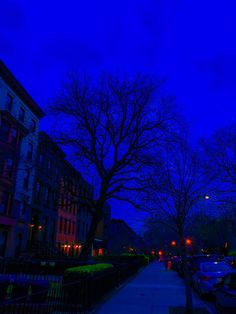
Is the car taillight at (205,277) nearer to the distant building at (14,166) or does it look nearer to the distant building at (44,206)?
the distant building at (14,166)

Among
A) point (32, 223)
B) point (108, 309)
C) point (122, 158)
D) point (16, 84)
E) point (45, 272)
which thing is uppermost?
point (16, 84)

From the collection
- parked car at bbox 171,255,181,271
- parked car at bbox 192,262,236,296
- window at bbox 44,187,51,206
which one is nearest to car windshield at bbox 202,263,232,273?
parked car at bbox 192,262,236,296

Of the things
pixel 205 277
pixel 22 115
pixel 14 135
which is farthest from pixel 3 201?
pixel 205 277

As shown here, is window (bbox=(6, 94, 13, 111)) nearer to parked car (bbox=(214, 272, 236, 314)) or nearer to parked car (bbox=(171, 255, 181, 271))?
parked car (bbox=(171, 255, 181, 271))

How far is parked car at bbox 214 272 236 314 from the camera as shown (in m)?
7.99

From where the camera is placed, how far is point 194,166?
1366 cm

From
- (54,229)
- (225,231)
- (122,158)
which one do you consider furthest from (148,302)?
(225,231)

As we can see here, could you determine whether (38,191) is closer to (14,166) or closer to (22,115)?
(22,115)

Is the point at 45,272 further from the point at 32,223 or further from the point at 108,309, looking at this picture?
the point at 32,223

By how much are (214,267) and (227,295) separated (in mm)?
6765

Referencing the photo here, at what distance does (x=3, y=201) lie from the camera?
33.2 meters

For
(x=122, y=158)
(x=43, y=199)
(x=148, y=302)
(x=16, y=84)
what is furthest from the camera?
(x=43, y=199)

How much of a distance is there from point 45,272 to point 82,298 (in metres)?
14.2

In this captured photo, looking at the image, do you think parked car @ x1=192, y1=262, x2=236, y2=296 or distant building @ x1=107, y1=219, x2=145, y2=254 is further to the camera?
distant building @ x1=107, y1=219, x2=145, y2=254
